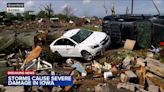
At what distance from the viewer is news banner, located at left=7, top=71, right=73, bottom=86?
26.2 feet

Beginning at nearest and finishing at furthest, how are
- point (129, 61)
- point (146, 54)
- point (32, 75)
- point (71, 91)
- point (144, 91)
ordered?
point (32, 75), point (144, 91), point (71, 91), point (129, 61), point (146, 54)

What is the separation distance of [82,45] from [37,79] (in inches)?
427

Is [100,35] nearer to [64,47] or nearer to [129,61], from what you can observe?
[64,47]

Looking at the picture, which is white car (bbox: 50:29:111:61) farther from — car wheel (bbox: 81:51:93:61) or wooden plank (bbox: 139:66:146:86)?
wooden plank (bbox: 139:66:146:86)

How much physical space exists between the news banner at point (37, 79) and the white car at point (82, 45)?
34.6 feet

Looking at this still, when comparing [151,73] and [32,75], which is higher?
[32,75]

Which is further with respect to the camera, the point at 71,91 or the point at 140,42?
the point at 140,42

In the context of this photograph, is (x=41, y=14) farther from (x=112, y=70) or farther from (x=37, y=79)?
(x=37, y=79)

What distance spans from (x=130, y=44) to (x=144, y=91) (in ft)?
27.3

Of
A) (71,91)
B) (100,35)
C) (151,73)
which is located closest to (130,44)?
(100,35)

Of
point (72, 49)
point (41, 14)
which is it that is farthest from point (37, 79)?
point (41, 14)

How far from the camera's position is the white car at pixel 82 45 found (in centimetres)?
1864

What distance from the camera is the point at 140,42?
2034cm

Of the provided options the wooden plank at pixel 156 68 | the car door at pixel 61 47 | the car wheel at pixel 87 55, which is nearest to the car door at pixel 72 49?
the car door at pixel 61 47
